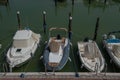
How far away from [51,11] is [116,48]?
16741 mm

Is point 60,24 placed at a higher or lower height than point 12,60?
higher

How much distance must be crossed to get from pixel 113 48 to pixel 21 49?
8.99 m

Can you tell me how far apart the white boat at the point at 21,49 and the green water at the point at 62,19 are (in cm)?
85

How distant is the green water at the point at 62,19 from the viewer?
19.6 meters

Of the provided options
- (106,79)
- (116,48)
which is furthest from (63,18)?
(106,79)

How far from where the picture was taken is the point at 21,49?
18.8 m

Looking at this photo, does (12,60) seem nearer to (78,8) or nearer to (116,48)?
(116,48)

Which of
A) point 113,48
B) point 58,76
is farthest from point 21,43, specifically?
point 113,48

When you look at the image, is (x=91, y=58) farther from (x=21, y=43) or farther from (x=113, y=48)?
(x=21, y=43)

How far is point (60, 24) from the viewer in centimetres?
2738

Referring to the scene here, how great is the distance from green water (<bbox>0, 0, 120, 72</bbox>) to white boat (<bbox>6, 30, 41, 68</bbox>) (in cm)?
85

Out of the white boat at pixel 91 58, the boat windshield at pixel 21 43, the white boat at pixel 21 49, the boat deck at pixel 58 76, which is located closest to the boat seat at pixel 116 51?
the white boat at pixel 91 58

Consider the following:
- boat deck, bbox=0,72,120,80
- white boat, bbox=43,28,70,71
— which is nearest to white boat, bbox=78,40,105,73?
boat deck, bbox=0,72,120,80

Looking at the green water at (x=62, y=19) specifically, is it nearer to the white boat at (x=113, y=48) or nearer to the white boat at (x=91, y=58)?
the white boat at (x=113, y=48)
